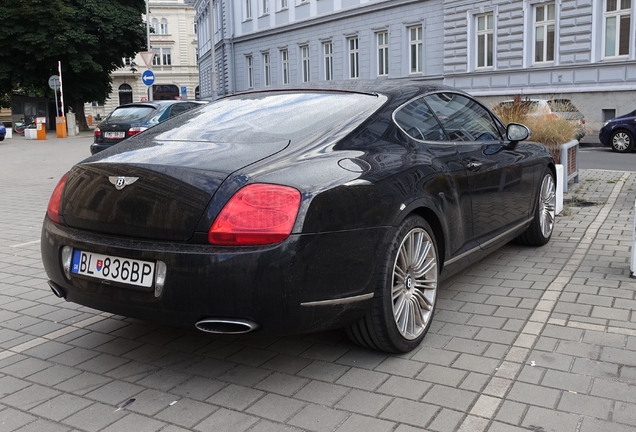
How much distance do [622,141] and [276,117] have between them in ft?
53.9

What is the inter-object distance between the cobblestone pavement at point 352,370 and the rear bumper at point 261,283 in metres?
0.38

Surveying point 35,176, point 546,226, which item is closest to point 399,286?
point 546,226

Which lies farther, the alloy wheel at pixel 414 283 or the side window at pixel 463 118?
the side window at pixel 463 118

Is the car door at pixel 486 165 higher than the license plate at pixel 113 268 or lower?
higher

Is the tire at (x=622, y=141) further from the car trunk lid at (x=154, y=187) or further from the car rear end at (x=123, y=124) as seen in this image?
the car trunk lid at (x=154, y=187)

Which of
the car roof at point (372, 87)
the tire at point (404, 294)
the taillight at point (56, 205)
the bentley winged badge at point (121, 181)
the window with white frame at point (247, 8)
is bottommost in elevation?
the tire at point (404, 294)

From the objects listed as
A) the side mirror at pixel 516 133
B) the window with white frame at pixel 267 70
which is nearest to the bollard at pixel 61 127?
the window with white frame at pixel 267 70

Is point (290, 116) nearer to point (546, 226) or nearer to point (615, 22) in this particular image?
point (546, 226)

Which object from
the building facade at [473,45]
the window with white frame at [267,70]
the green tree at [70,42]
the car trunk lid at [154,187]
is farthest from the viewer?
the window with white frame at [267,70]

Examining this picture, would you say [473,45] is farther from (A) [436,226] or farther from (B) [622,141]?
(A) [436,226]

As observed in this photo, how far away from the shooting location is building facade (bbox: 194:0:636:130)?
24.6 m

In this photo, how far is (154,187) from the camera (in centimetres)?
335

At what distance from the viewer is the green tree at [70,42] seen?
38.7 meters

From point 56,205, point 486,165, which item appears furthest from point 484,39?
point 56,205
